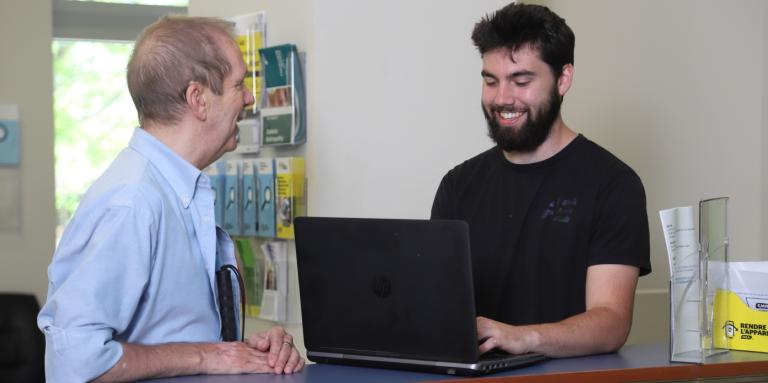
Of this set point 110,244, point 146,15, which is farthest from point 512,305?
point 146,15

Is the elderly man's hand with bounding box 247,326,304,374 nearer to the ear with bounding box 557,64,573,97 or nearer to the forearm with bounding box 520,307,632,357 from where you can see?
the forearm with bounding box 520,307,632,357

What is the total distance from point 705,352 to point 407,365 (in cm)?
67

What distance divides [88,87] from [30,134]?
579 mm

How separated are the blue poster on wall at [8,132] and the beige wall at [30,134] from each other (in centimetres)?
3

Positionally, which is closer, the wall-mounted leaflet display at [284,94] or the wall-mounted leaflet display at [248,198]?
the wall-mounted leaflet display at [284,94]

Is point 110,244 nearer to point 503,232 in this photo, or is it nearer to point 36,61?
point 503,232

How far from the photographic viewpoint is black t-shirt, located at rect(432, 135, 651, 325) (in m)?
2.27

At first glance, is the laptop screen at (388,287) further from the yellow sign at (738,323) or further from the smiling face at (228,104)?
the yellow sign at (738,323)

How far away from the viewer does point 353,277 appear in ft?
5.97

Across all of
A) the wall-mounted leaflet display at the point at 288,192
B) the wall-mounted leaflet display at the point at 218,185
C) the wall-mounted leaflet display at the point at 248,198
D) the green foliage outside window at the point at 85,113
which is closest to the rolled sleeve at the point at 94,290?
the wall-mounted leaflet display at the point at 288,192

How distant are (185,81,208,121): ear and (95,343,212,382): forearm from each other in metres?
0.43

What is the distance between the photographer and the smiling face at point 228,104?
73.7 inches

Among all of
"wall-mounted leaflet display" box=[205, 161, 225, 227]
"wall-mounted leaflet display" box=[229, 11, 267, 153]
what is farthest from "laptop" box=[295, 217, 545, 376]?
"wall-mounted leaflet display" box=[205, 161, 225, 227]

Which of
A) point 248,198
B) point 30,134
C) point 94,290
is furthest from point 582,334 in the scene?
point 30,134
